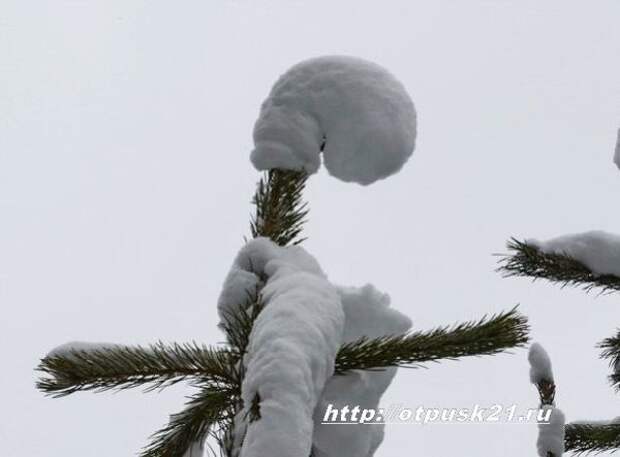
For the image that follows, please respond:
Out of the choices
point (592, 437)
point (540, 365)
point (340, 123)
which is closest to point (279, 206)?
point (340, 123)

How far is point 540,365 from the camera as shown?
367cm

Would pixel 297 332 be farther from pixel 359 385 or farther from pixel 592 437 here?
pixel 592 437

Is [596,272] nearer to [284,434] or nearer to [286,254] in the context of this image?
[286,254]

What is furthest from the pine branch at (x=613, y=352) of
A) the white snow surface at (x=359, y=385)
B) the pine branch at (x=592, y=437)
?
the white snow surface at (x=359, y=385)

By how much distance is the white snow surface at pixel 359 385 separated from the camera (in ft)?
8.00

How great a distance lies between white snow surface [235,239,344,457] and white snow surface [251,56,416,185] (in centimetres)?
56

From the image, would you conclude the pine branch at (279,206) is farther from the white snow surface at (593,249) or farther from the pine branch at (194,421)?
the white snow surface at (593,249)

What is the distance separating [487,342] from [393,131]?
2.61 ft

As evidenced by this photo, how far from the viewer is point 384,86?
2.78 meters

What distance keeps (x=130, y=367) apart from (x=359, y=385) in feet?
2.37

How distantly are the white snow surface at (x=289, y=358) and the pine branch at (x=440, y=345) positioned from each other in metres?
0.24

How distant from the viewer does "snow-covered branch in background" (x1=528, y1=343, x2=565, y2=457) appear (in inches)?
143

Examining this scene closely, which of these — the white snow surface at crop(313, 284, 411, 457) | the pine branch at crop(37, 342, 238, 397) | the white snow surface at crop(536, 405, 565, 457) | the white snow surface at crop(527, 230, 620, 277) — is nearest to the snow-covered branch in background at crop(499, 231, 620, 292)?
the white snow surface at crop(527, 230, 620, 277)

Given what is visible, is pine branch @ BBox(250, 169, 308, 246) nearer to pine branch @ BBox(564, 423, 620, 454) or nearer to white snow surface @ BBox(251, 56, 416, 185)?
white snow surface @ BBox(251, 56, 416, 185)
